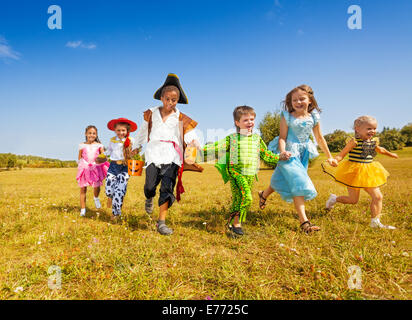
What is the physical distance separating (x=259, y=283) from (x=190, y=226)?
7.37 feet

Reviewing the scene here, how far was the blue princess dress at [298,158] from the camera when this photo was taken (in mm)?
4207

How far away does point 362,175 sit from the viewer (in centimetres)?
457

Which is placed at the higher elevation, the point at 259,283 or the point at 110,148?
the point at 110,148

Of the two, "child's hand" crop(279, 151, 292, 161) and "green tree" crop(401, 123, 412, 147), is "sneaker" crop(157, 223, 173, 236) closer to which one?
"child's hand" crop(279, 151, 292, 161)

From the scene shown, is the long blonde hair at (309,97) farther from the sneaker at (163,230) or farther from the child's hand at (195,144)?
the sneaker at (163,230)

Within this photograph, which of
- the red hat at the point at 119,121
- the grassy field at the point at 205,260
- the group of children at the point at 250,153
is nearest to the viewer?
the grassy field at the point at 205,260

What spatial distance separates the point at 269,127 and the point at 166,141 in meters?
33.5

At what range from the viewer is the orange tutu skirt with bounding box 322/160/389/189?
448cm

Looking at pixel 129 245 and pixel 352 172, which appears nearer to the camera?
pixel 129 245

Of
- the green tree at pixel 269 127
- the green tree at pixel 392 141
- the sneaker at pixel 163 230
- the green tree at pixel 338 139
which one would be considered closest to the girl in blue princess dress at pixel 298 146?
the green tree at pixel 338 139

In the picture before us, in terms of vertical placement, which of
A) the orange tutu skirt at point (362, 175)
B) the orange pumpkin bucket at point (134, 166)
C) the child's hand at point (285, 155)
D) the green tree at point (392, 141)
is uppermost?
the green tree at point (392, 141)
